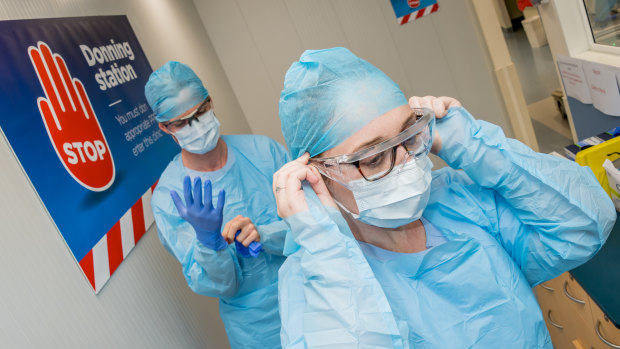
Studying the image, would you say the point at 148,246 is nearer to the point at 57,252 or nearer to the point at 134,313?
the point at 134,313

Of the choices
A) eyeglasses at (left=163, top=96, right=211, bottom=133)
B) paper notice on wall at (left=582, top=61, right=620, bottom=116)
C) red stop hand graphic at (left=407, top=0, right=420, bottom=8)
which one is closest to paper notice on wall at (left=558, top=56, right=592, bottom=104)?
paper notice on wall at (left=582, top=61, right=620, bottom=116)

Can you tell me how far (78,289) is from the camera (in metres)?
1.64

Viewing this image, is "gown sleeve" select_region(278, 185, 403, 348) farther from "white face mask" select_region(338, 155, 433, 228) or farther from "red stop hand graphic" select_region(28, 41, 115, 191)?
"red stop hand graphic" select_region(28, 41, 115, 191)

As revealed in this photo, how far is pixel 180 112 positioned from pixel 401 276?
133 cm

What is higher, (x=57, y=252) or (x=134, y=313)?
(x=57, y=252)

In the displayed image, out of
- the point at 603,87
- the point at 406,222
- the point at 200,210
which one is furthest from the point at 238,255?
the point at 603,87

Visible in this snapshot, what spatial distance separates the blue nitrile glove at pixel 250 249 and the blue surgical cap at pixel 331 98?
73 centimetres

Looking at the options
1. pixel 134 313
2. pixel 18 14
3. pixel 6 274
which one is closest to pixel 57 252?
pixel 6 274

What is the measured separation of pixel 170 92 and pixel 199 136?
0.22m

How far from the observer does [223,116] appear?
3590 mm

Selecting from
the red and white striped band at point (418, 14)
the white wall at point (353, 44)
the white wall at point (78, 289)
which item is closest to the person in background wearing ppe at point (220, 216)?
the white wall at point (78, 289)

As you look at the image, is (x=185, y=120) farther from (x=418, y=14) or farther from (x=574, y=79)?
(x=418, y=14)

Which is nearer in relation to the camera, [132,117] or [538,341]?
[538,341]

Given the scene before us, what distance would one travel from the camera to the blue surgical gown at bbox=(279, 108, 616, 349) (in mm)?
1107
